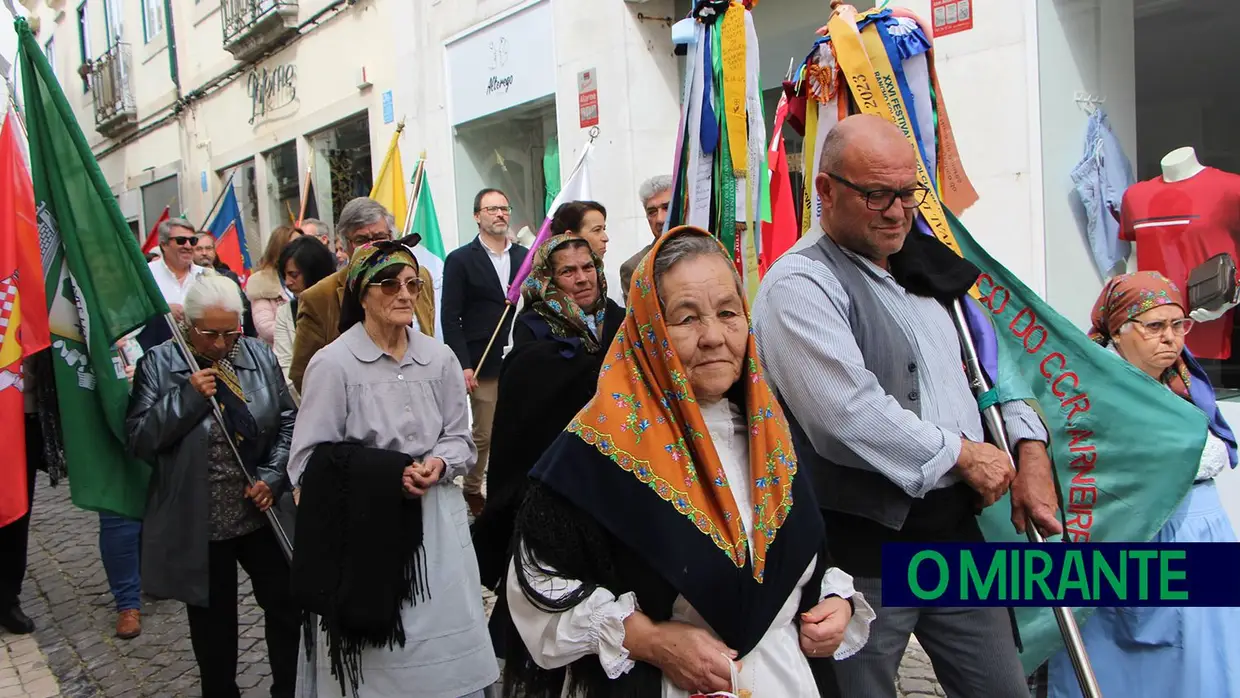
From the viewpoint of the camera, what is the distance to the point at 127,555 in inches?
235

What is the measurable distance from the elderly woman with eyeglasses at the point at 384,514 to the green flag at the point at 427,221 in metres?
4.86

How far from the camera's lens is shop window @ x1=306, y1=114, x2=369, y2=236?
14.2 metres

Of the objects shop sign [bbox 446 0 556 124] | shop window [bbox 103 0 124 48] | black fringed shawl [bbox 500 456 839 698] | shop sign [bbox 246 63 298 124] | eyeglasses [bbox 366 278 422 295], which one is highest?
shop window [bbox 103 0 124 48]

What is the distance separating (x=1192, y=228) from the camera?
572cm

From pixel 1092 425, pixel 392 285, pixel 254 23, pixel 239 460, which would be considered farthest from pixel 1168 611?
pixel 254 23

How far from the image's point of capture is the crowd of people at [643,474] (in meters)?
2.12

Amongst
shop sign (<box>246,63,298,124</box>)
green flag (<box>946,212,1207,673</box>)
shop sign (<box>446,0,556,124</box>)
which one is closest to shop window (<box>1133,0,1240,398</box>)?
green flag (<box>946,212,1207,673</box>)

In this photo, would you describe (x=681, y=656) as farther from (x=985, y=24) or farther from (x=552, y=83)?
(x=552, y=83)

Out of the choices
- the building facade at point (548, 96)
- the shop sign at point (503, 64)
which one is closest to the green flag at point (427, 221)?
the building facade at point (548, 96)

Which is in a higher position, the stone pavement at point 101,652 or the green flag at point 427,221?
the green flag at point 427,221

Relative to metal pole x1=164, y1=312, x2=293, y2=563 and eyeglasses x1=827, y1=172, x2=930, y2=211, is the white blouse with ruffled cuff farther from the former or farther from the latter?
metal pole x1=164, y1=312, x2=293, y2=563

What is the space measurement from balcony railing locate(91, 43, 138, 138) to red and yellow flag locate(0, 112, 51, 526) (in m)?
19.9

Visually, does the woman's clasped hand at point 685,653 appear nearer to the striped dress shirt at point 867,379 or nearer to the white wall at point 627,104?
the striped dress shirt at point 867,379

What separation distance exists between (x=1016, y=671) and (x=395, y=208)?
24.9 feet
